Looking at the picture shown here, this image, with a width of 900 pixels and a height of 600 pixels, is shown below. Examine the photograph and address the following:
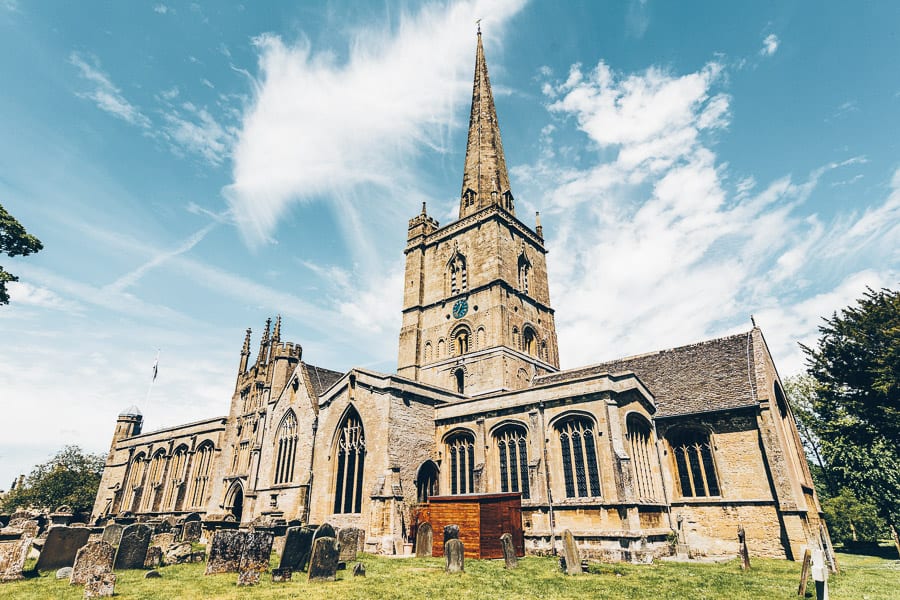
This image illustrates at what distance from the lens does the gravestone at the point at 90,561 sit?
37.1 feet


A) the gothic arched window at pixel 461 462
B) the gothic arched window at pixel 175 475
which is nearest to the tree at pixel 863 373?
the gothic arched window at pixel 461 462

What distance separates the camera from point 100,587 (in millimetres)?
9594

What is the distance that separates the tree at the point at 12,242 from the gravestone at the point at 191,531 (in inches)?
480

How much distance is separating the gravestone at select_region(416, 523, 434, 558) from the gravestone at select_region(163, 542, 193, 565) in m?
8.00

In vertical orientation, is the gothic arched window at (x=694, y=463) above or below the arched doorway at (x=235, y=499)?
above

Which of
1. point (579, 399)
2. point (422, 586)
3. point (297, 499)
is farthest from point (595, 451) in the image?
point (297, 499)

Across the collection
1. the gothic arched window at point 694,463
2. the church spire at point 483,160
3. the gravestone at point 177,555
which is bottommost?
the gravestone at point 177,555

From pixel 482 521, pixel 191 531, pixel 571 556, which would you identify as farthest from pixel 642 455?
pixel 191 531

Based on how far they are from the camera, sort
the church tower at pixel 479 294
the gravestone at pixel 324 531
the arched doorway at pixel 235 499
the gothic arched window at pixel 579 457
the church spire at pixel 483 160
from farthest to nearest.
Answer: the church spire at pixel 483 160 < the arched doorway at pixel 235 499 < the church tower at pixel 479 294 < the gothic arched window at pixel 579 457 < the gravestone at pixel 324 531

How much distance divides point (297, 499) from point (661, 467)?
60.2ft

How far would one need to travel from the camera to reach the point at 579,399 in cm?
1995

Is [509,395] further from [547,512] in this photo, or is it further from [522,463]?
[547,512]

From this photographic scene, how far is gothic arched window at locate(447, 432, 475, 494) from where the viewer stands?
74.7ft

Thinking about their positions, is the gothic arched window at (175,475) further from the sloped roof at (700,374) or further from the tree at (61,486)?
the sloped roof at (700,374)
